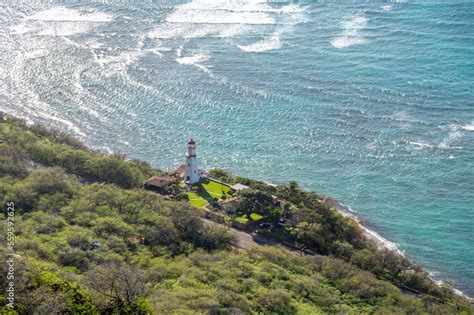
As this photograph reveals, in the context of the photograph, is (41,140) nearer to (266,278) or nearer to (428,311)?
(266,278)

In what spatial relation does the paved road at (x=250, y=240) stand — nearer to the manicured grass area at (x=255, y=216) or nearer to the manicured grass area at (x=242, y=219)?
the manicured grass area at (x=242, y=219)

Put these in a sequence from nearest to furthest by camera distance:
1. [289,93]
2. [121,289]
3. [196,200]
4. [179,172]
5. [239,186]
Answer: [121,289]
[196,200]
[239,186]
[179,172]
[289,93]

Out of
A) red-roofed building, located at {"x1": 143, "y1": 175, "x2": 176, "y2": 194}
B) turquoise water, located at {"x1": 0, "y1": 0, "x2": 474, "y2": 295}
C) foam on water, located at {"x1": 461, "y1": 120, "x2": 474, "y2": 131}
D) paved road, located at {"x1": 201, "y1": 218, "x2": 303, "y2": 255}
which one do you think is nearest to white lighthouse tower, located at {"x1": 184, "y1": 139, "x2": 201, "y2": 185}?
red-roofed building, located at {"x1": 143, "y1": 175, "x2": 176, "y2": 194}

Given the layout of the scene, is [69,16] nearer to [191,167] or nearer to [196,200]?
[191,167]

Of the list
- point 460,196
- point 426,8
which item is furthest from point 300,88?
point 426,8

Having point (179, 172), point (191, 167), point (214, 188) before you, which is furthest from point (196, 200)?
point (179, 172)

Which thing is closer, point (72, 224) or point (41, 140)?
point (72, 224)
